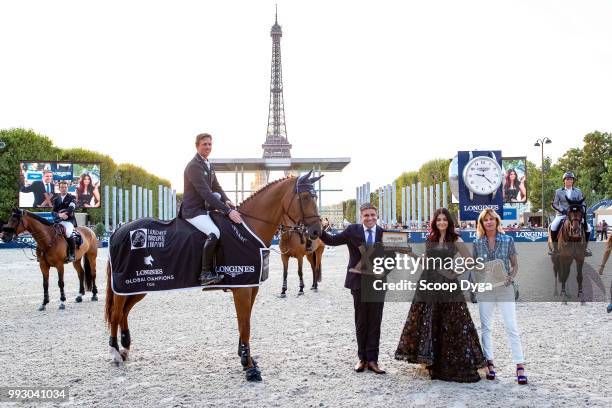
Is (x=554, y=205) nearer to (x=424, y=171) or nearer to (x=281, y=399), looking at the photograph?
(x=281, y=399)

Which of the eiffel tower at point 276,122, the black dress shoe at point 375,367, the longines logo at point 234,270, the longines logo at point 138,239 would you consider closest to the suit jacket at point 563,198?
the black dress shoe at point 375,367

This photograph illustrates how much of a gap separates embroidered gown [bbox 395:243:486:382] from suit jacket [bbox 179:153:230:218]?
268 cm

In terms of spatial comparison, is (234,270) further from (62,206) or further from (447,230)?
(62,206)


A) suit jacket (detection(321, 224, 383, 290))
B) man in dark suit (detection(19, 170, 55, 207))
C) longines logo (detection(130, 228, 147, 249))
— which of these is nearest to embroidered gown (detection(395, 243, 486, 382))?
suit jacket (detection(321, 224, 383, 290))

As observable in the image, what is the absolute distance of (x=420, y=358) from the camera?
658 cm

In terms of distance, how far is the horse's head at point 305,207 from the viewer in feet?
21.9

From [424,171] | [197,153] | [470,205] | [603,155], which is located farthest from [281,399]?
[424,171]

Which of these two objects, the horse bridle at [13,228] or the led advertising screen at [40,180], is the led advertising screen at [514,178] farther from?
the horse bridle at [13,228]

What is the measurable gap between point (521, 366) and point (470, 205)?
11.5 m

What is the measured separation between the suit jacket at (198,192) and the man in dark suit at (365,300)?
4.83 feet

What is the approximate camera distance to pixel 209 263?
6.98 metres

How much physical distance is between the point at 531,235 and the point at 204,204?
124 feet

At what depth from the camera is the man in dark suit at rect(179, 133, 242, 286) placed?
22.8 ft

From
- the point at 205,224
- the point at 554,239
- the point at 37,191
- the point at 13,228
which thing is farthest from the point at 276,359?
the point at 37,191
